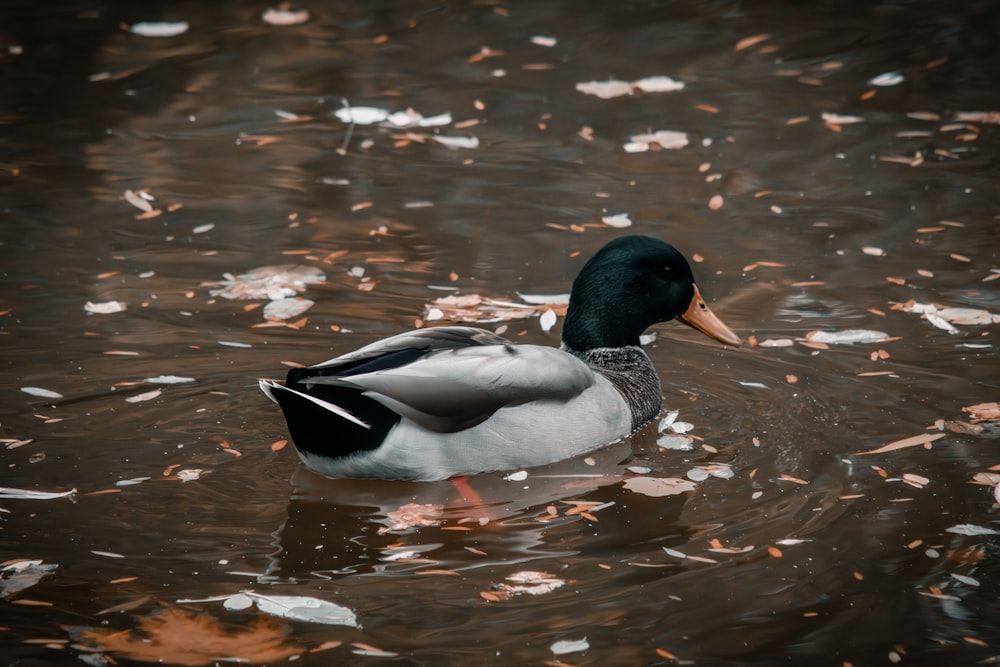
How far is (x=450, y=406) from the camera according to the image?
525cm

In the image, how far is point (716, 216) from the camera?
27.1 feet

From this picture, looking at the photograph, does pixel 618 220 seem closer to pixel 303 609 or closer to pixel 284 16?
pixel 303 609

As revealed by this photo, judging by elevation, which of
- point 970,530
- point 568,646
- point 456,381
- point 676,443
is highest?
point 456,381

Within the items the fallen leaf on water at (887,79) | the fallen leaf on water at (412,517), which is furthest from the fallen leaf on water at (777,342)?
the fallen leaf on water at (887,79)

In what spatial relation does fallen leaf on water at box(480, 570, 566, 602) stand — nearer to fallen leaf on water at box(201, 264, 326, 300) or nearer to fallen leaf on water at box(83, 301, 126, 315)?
fallen leaf on water at box(201, 264, 326, 300)

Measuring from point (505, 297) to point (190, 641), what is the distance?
3.29m

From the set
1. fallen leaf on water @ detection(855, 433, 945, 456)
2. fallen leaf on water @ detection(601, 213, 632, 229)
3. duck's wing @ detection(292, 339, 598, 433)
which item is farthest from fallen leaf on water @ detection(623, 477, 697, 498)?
fallen leaf on water @ detection(601, 213, 632, 229)

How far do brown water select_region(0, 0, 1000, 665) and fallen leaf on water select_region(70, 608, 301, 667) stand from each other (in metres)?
0.02

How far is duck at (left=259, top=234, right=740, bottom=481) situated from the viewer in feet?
17.0

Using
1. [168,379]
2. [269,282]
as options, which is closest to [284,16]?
[269,282]

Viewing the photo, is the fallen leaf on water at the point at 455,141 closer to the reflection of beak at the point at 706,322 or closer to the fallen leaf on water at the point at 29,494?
the reflection of beak at the point at 706,322

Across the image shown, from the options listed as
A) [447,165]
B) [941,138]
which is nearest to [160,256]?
[447,165]

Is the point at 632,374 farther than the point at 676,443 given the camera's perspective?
Yes

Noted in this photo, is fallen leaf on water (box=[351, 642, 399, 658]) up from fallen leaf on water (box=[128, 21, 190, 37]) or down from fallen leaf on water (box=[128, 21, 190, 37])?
down
